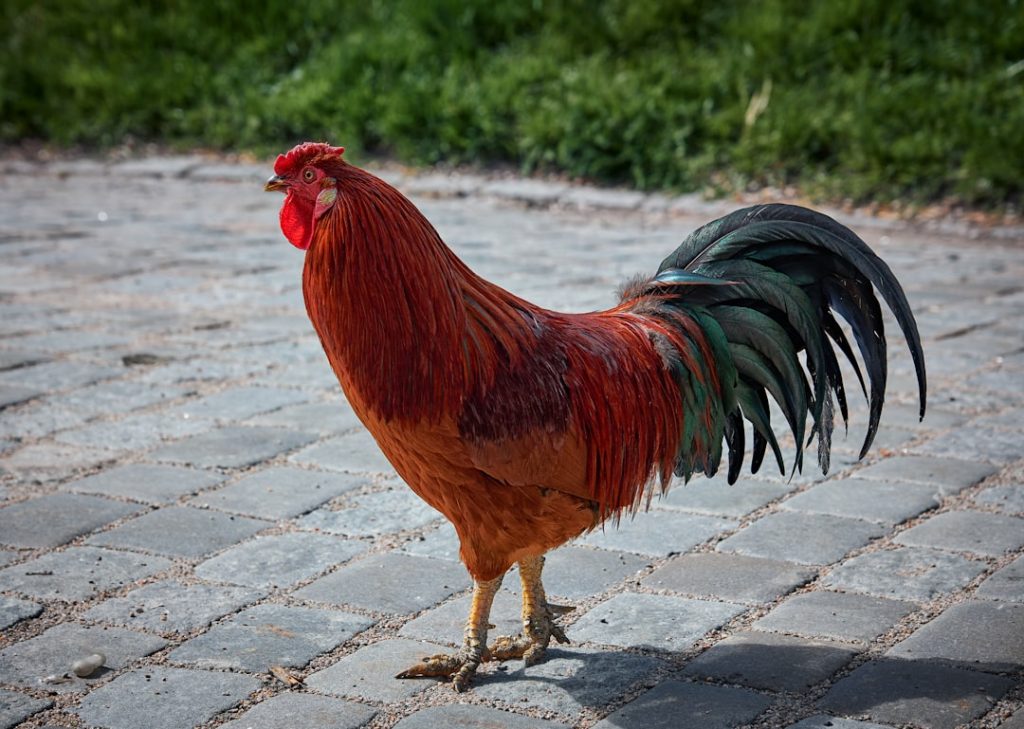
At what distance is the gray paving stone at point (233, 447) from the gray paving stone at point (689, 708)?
214 cm

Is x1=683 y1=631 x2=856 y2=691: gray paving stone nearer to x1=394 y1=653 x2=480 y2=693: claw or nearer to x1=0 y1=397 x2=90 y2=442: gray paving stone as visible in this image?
x1=394 y1=653 x2=480 y2=693: claw

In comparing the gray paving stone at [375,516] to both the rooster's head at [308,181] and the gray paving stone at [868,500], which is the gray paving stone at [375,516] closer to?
the gray paving stone at [868,500]

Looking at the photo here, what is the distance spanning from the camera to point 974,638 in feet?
11.3

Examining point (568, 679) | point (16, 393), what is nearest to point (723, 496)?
point (568, 679)

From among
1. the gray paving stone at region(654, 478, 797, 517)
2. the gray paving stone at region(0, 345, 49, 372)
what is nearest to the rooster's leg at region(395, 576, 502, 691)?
the gray paving stone at region(654, 478, 797, 517)

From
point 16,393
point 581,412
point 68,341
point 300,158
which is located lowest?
point 16,393

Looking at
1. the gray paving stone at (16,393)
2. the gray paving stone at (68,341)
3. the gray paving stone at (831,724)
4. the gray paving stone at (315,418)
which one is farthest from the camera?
the gray paving stone at (68,341)

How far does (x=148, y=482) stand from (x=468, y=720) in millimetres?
1981

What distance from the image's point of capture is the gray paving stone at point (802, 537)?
4.04 metres

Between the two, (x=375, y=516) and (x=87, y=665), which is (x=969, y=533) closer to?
(x=375, y=516)

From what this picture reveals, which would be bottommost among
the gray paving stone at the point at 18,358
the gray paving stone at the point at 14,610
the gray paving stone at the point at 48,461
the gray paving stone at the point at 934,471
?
the gray paving stone at the point at 14,610

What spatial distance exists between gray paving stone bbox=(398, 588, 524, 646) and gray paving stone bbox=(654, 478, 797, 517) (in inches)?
34.4

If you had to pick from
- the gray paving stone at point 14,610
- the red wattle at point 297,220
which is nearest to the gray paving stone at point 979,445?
the red wattle at point 297,220

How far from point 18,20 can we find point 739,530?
12.5m
